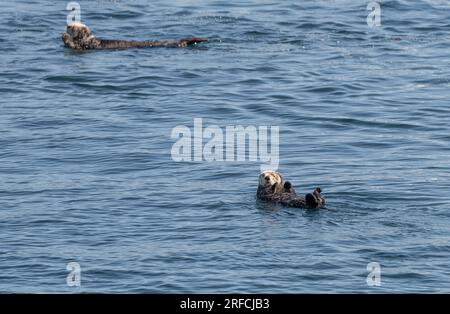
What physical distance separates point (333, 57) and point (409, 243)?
1019cm

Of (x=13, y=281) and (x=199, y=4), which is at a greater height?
(x=199, y=4)

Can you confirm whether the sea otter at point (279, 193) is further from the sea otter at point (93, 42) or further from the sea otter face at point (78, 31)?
the sea otter face at point (78, 31)

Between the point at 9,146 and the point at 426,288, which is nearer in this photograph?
the point at 426,288

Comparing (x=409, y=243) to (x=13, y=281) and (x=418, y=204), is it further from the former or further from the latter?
(x=13, y=281)

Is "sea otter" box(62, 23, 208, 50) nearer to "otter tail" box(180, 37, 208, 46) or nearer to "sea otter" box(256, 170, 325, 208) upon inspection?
"otter tail" box(180, 37, 208, 46)

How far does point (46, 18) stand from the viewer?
1002 inches

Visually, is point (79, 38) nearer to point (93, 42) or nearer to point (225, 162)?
point (93, 42)

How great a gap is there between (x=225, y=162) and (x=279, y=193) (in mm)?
2446

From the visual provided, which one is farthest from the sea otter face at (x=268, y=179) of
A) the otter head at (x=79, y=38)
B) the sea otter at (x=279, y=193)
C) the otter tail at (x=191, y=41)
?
the otter head at (x=79, y=38)

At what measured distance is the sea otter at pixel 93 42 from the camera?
22.7 metres

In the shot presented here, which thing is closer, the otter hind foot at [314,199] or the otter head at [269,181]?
the otter hind foot at [314,199]

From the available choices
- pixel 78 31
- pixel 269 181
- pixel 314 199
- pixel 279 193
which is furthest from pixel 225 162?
pixel 78 31

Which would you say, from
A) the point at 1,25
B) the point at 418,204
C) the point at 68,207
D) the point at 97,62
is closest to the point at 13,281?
the point at 68,207
